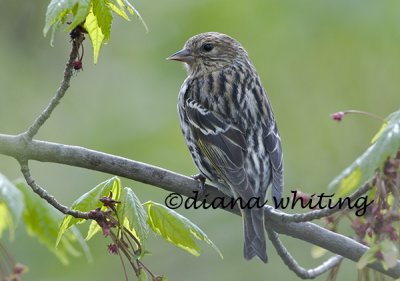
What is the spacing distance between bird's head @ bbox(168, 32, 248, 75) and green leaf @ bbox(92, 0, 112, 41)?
9.04 ft

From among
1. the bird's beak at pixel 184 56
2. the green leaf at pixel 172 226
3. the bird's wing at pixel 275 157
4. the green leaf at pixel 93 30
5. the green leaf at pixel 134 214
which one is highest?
the green leaf at pixel 93 30

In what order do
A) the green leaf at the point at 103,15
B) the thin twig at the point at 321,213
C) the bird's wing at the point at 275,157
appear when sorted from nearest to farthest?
the thin twig at the point at 321,213 → the green leaf at the point at 103,15 → the bird's wing at the point at 275,157

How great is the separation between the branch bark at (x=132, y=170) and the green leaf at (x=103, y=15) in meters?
0.80

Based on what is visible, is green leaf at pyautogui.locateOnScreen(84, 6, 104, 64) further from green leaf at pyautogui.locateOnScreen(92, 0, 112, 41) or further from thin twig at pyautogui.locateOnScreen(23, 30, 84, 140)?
green leaf at pyautogui.locateOnScreen(92, 0, 112, 41)

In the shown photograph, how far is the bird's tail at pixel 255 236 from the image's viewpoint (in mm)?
5242

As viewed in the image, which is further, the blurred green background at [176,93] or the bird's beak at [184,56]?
the blurred green background at [176,93]

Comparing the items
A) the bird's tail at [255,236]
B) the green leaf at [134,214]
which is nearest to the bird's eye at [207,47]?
the bird's tail at [255,236]

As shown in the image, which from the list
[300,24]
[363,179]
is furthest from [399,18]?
[363,179]

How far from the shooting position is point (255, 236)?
529 centimetres

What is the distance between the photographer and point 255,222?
17.4 ft

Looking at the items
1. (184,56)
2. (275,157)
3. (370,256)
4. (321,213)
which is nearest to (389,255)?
(370,256)

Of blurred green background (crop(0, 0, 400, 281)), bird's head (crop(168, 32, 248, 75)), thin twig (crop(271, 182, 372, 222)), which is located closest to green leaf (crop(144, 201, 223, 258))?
thin twig (crop(271, 182, 372, 222))

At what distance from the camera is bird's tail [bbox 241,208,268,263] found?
17.2 feet

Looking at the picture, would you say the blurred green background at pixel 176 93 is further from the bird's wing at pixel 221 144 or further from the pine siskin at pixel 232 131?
the bird's wing at pixel 221 144
